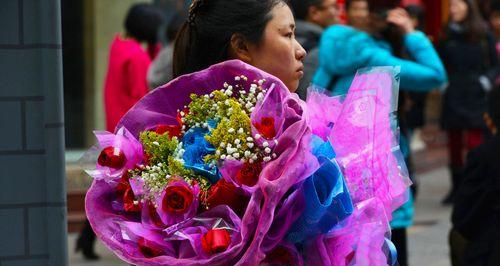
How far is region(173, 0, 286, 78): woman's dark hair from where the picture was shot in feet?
10.8

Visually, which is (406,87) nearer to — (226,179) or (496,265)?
(496,265)

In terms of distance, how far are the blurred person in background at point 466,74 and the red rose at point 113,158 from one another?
8.75 metres

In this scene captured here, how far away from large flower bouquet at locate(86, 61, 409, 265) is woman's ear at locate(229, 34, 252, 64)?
267mm

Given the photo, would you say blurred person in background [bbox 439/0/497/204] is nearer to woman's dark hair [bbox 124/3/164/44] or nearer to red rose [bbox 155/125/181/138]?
woman's dark hair [bbox 124/3/164/44]

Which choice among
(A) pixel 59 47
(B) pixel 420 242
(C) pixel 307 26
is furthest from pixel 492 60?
(A) pixel 59 47

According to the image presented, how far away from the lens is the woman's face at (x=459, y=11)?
11.9 meters

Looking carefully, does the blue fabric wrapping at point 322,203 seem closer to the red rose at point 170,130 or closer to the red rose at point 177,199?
the red rose at point 177,199

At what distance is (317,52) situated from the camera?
20.4 ft

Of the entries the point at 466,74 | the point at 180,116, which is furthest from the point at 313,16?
the point at 466,74

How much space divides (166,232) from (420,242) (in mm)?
7042

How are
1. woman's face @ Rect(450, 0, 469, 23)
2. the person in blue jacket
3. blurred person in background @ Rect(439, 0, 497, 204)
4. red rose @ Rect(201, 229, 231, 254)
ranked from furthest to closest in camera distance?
woman's face @ Rect(450, 0, 469, 23)
blurred person in background @ Rect(439, 0, 497, 204)
the person in blue jacket
red rose @ Rect(201, 229, 231, 254)

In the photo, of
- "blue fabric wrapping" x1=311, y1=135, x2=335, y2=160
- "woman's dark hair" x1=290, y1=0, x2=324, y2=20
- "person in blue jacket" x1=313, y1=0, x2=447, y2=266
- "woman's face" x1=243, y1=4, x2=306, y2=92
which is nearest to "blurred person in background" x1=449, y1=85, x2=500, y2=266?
"person in blue jacket" x1=313, y1=0, x2=447, y2=266

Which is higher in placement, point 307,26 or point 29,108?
point 29,108

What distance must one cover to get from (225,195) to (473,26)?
9224mm
